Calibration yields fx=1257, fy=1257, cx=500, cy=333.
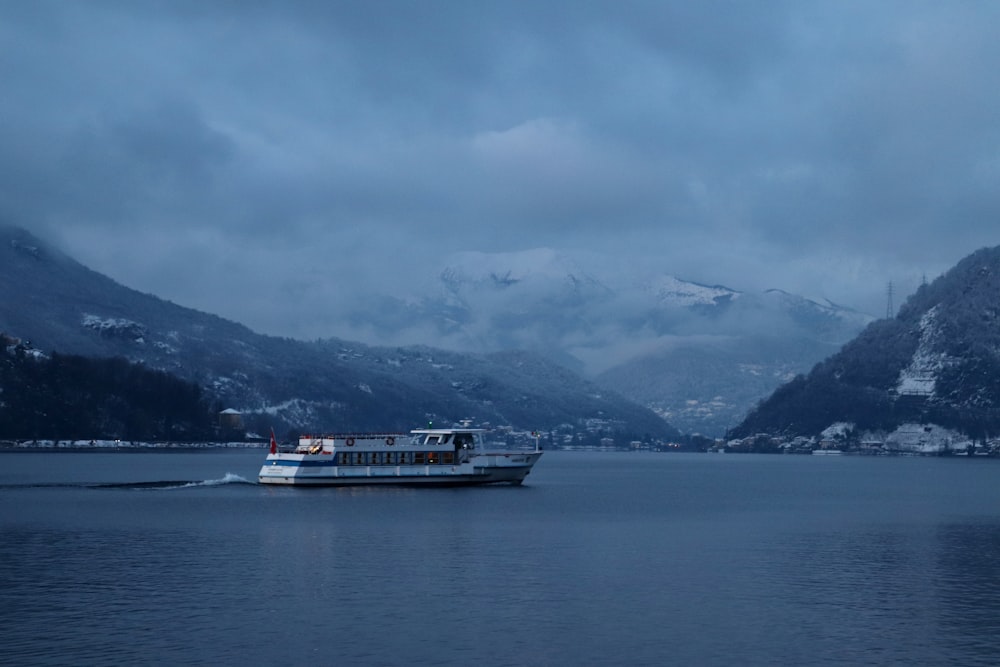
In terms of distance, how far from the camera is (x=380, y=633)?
73.3 meters

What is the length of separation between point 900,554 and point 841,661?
5031 cm

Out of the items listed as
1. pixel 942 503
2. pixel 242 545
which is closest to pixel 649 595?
pixel 242 545

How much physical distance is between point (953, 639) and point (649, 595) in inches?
836

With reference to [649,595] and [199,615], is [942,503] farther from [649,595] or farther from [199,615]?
[199,615]

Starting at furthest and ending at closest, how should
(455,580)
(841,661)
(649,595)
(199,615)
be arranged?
(455,580), (649,595), (199,615), (841,661)

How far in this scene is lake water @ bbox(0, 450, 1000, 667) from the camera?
228ft

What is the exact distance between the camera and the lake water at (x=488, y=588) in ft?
228

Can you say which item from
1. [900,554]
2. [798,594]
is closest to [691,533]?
[900,554]

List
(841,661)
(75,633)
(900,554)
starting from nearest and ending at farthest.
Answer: (841,661) < (75,633) < (900,554)

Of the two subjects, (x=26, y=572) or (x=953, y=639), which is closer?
(x=953, y=639)

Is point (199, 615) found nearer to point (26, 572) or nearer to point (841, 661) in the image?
point (26, 572)

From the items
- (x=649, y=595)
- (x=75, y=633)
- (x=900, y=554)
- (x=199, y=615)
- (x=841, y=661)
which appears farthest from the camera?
(x=900, y=554)

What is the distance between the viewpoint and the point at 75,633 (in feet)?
237

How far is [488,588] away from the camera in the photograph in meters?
90.1
